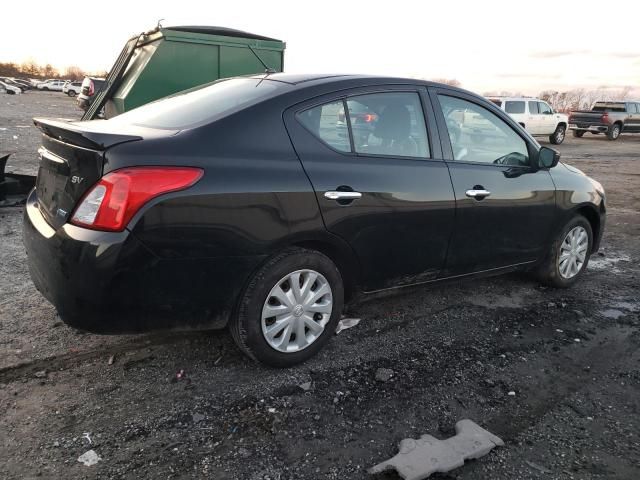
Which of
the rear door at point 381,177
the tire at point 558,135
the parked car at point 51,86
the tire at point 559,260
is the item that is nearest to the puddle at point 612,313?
the tire at point 559,260

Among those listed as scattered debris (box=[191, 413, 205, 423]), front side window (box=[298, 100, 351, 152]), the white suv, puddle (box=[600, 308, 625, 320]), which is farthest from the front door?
the white suv

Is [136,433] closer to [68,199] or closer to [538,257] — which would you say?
[68,199]

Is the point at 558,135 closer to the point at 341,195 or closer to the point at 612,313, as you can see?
the point at 612,313

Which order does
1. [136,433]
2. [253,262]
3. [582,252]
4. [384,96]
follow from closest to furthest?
[136,433] < [253,262] < [384,96] < [582,252]

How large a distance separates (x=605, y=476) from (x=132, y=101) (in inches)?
320

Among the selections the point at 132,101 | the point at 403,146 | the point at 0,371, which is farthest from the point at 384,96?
the point at 132,101

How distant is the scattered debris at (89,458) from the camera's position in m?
2.22

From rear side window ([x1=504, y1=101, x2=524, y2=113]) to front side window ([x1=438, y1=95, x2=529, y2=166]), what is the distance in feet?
55.8

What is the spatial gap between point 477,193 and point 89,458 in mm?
2809

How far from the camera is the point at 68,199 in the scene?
257 centimetres

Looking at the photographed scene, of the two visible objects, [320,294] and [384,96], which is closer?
[320,294]

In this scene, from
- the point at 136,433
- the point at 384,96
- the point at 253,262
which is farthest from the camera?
the point at 384,96

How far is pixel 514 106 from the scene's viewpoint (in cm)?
1991

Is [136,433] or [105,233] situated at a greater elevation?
[105,233]
